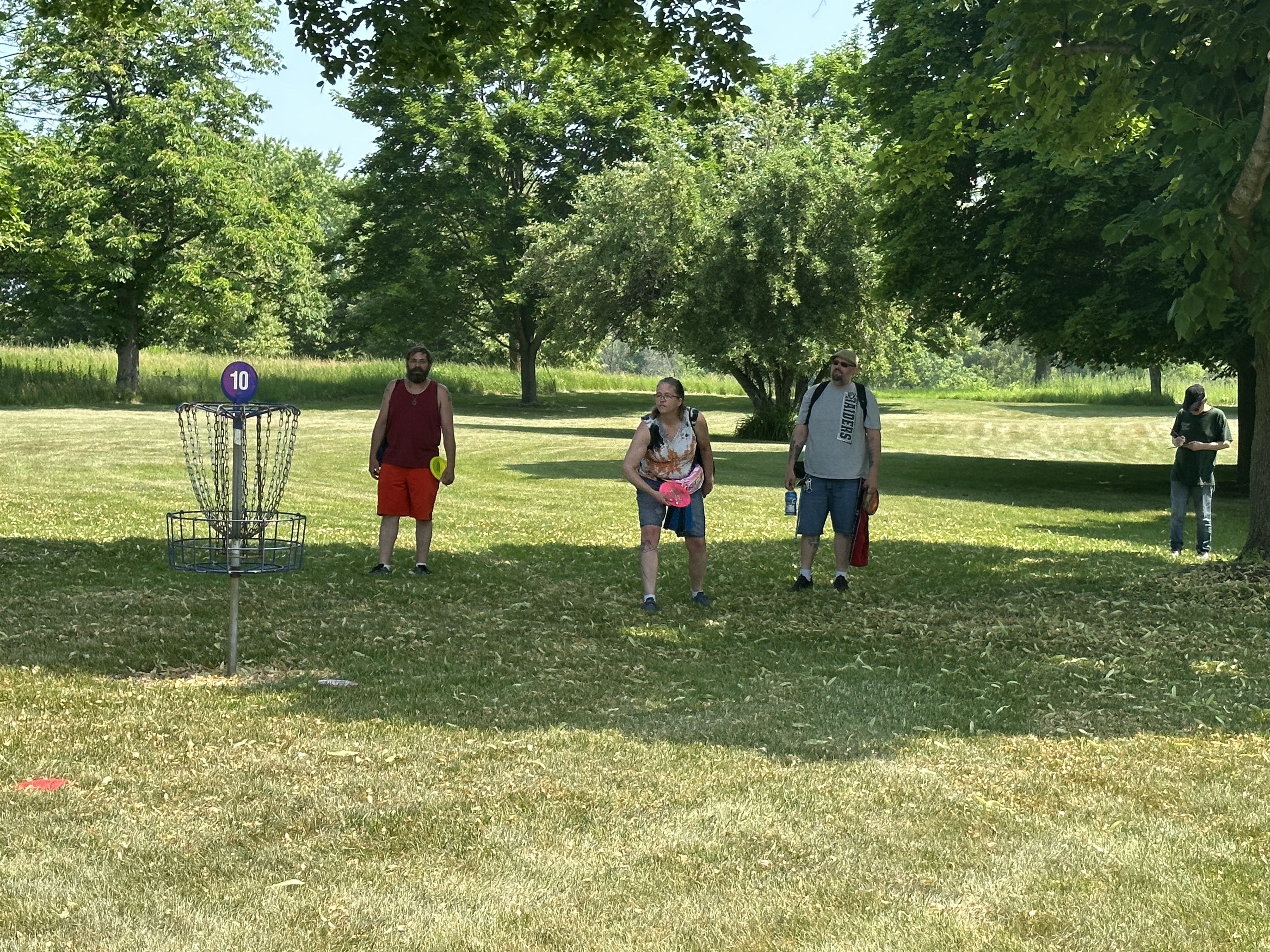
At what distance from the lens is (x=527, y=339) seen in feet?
199

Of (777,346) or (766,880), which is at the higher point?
(777,346)

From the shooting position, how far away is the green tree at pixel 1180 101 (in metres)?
10.6

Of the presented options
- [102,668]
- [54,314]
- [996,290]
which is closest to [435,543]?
[102,668]

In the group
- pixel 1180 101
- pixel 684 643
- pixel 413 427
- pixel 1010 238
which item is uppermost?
pixel 1010 238

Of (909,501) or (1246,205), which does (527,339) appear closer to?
(909,501)

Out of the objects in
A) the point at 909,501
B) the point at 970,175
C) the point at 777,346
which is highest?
the point at 970,175

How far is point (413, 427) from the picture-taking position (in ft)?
40.3

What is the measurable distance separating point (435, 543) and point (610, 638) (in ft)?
17.6

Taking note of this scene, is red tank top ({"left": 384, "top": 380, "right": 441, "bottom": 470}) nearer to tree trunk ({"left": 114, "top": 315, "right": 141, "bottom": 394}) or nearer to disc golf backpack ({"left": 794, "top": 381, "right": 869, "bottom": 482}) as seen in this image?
disc golf backpack ({"left": 794, "top": 381, "right": 869, "bottom": 482})

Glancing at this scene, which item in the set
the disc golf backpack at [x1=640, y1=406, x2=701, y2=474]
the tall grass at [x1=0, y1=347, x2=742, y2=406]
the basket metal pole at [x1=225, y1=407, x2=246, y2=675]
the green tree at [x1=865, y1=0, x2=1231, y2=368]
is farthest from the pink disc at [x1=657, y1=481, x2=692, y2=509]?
the tall grass at [x1=0, y1=347, x2=742, y2=406]

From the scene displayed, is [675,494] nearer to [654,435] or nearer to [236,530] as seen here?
[654,435]

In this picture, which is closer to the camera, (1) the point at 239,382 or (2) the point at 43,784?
(2) the point at 43,784

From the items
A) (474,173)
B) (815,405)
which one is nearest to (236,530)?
(815,405)

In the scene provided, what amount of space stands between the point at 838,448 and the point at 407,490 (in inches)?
144
